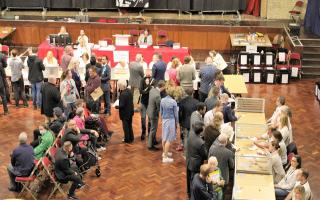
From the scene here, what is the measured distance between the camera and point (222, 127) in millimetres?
8250

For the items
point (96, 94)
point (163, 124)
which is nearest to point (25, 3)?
point (96, 94)

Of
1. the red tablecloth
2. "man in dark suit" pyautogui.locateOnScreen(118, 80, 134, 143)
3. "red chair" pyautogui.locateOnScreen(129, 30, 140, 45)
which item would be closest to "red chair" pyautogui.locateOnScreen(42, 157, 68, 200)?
"man in dark suit" pyautogui.locateOnScreen(118, 80, 134, 143)

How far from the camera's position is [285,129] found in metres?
8.95

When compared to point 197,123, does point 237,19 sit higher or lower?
higher

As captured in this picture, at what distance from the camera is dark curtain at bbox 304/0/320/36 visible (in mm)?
17819

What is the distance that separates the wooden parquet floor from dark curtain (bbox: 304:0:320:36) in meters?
4.94

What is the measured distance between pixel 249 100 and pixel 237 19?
925cm

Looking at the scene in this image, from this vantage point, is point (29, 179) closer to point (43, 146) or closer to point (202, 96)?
point (43, 146)

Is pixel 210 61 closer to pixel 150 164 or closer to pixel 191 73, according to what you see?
pixel 191 73

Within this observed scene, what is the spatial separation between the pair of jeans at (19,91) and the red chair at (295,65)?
24.2 ft

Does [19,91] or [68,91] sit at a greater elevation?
[68,91]

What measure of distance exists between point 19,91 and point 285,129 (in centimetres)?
669

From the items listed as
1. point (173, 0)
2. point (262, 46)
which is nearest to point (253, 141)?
point (262, 46)

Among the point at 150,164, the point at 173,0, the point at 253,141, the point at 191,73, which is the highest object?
the point at 173,0
